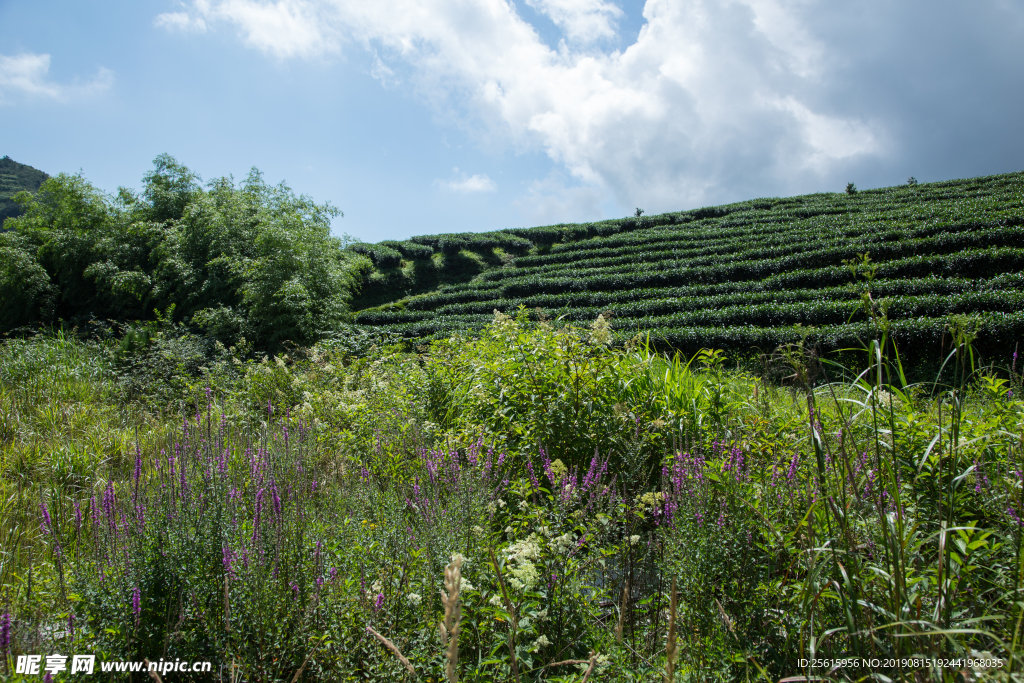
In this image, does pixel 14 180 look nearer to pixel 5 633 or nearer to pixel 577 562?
pixel 5 633

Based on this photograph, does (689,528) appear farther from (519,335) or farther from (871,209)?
(871,209)

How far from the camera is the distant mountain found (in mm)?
44312

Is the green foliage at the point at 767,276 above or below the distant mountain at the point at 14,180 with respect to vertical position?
below

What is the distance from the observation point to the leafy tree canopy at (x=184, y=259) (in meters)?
11.8

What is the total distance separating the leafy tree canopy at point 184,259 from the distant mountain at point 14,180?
37.2m

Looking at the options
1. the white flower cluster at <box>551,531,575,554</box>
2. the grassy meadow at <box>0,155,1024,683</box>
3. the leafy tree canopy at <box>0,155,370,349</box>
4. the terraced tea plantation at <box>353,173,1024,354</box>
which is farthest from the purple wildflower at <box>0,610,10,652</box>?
the leafy tree canopy at <box>0,155,370,349</box>

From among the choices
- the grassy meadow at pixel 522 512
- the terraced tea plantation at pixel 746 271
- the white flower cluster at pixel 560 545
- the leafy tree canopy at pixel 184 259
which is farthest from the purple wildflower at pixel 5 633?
the leafy tree canopy at pixel 184 259

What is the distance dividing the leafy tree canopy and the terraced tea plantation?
5.25 m

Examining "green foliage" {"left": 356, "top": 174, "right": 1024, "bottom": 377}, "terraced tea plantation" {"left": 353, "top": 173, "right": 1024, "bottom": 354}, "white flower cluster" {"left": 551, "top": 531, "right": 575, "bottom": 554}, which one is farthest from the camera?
"terraced tea plantation" {"left": 353, "top": 173, "right": 1024, "bottom": 354}

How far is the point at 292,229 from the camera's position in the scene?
1295cm

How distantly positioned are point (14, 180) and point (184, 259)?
60213mm

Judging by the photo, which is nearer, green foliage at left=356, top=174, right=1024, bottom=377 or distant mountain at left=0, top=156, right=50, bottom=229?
green foliage at left=356, top=174, right=1024, bottom=377

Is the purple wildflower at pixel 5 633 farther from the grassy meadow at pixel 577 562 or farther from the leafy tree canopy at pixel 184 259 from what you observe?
the leafy tree canopy at pixel 184 259

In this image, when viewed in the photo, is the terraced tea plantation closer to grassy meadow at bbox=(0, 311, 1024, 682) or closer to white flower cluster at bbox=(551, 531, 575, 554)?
grassy meadow at bbox=(0, 311, 1024, 682)
